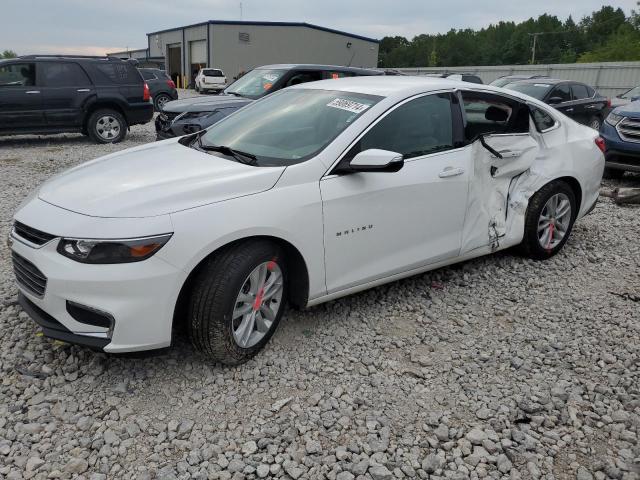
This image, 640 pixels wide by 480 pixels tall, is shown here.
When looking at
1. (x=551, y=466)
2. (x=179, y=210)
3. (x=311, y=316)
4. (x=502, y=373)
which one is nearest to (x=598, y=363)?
(x=502, y=373)

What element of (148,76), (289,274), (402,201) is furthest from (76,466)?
(148,76)

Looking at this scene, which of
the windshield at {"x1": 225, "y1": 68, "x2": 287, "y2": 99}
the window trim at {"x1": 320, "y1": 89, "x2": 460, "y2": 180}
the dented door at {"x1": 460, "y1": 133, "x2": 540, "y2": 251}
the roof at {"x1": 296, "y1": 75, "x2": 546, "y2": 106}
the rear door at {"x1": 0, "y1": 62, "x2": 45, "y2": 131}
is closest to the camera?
the window trim at {"x1": 320, "y1": 89, "x2": 460, "y2": 180}

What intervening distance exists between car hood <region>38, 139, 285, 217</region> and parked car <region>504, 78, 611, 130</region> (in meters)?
9.65

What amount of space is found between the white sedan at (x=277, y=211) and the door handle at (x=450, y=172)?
0.01 metres

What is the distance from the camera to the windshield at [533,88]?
11.5 m

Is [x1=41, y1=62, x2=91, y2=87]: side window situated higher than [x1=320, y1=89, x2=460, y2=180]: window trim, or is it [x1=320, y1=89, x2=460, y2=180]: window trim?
[x1=41, y1=62, x2=91, y2=87]: side window

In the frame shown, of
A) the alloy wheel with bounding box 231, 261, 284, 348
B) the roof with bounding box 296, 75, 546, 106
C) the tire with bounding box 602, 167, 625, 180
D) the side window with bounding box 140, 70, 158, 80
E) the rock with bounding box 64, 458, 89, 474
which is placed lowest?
the rock with bounding box 64, 458, 89, 474

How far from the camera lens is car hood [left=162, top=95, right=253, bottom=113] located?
28.1 feet

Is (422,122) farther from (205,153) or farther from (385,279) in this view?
(205,153)

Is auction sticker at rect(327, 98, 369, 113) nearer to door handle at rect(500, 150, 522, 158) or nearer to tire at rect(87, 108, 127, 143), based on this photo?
door handle at rect(500, 150, 522, 158)

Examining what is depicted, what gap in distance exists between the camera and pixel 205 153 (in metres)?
3.63

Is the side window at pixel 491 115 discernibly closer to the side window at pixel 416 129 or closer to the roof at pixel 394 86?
the roof at pixel 394 86

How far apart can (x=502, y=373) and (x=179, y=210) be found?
2083 mm

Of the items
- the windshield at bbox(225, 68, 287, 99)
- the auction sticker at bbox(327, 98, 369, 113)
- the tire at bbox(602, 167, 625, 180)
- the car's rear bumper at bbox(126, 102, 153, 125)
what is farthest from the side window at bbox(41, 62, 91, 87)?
the tire at bbox(602, 167, 625, 180)
